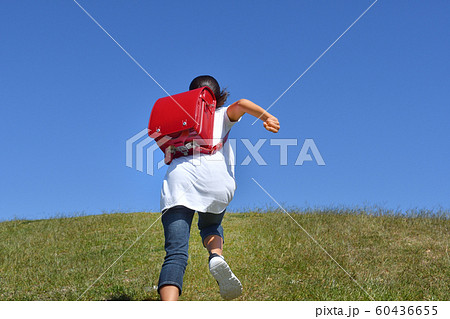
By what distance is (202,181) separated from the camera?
4.59m

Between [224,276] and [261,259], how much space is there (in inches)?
153

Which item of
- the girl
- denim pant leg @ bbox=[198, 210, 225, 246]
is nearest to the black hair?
the girl

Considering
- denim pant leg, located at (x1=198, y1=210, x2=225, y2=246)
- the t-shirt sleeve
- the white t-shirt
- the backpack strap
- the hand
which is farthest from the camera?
denim pant leg, located at (x1=198, y1=210, x2=225, y2=246)

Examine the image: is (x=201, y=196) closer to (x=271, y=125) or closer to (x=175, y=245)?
(x=175, y=245)

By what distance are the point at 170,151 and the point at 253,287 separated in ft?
9.89

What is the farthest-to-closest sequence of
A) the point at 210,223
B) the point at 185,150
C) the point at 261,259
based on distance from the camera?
the point at 261,259
the point at 210,223
the point at 185,150

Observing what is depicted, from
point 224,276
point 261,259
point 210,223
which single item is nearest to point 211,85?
point 210,223

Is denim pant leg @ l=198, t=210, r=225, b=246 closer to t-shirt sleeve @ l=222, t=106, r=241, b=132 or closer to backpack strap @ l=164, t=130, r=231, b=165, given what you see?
backpack strap @ l=164, t=130, r=231, b=165

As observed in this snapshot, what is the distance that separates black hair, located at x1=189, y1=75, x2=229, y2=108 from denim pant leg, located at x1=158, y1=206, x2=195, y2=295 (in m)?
1.38

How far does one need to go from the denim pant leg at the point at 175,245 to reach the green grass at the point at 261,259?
2.17 m

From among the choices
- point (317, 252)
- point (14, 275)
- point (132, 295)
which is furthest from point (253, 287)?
point (14, 275)

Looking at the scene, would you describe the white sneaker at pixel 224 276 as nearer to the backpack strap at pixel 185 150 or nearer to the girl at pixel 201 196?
the girl at pixel 201 196

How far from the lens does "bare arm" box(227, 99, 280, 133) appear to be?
4406 millimetres

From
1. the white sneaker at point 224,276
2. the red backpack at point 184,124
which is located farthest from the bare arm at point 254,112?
the white sneaker at point 224,276
